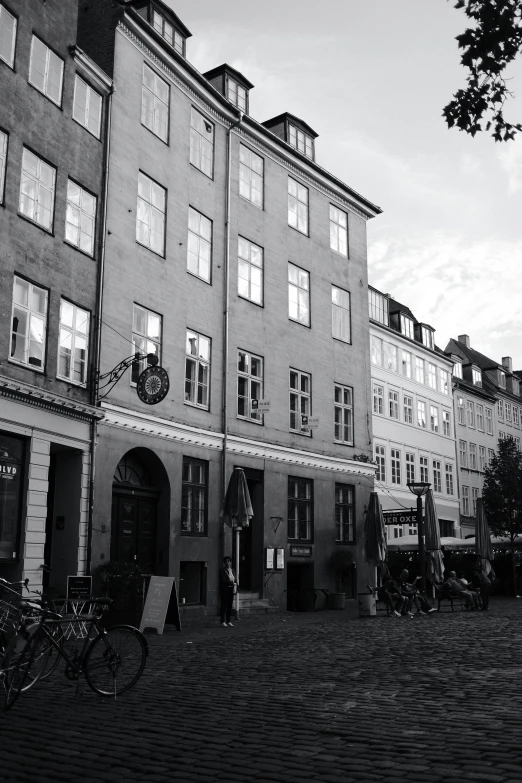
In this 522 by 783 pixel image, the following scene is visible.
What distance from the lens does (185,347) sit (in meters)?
25.5

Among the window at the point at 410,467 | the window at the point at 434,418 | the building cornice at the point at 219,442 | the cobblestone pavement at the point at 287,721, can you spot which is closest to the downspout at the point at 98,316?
the building cornice at the point at 219,442

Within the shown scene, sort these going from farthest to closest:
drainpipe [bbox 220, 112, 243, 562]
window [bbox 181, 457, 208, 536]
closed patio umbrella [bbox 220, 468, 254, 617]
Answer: drainpipe [bbox 220, 112, 243, 562], window [bbox 181, 457, 208, 536], closed patio umbrella [bbox 220, 468, 254, 617]

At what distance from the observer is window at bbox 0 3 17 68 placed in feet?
63.3

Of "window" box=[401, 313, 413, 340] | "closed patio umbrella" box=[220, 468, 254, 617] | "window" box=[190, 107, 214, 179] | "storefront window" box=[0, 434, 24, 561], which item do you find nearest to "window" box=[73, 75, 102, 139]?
"window" box=[190, 107, 214, 179]

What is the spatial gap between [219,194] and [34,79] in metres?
8.86

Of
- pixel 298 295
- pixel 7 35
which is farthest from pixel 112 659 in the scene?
pixel 298 295

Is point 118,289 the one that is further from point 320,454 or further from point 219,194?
point 320,454

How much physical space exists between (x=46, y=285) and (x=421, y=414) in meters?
32.7

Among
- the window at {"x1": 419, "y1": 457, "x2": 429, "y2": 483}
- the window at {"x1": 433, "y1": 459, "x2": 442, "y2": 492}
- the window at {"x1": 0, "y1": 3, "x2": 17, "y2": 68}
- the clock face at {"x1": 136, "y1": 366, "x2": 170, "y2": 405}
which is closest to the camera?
the window at {"x1": 0, "y1": 3, "x2": 17, "y2": 68}

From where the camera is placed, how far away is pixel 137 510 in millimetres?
23312

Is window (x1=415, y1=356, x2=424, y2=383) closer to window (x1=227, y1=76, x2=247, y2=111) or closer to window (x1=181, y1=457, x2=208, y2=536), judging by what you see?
window (x1=227, y1=76, x2=247, y2=111)

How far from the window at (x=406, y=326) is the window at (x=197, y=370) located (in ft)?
76.9

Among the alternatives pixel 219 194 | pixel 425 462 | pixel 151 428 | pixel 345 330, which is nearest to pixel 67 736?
pixel 151 428

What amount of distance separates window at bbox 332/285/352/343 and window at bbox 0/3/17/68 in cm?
1702
